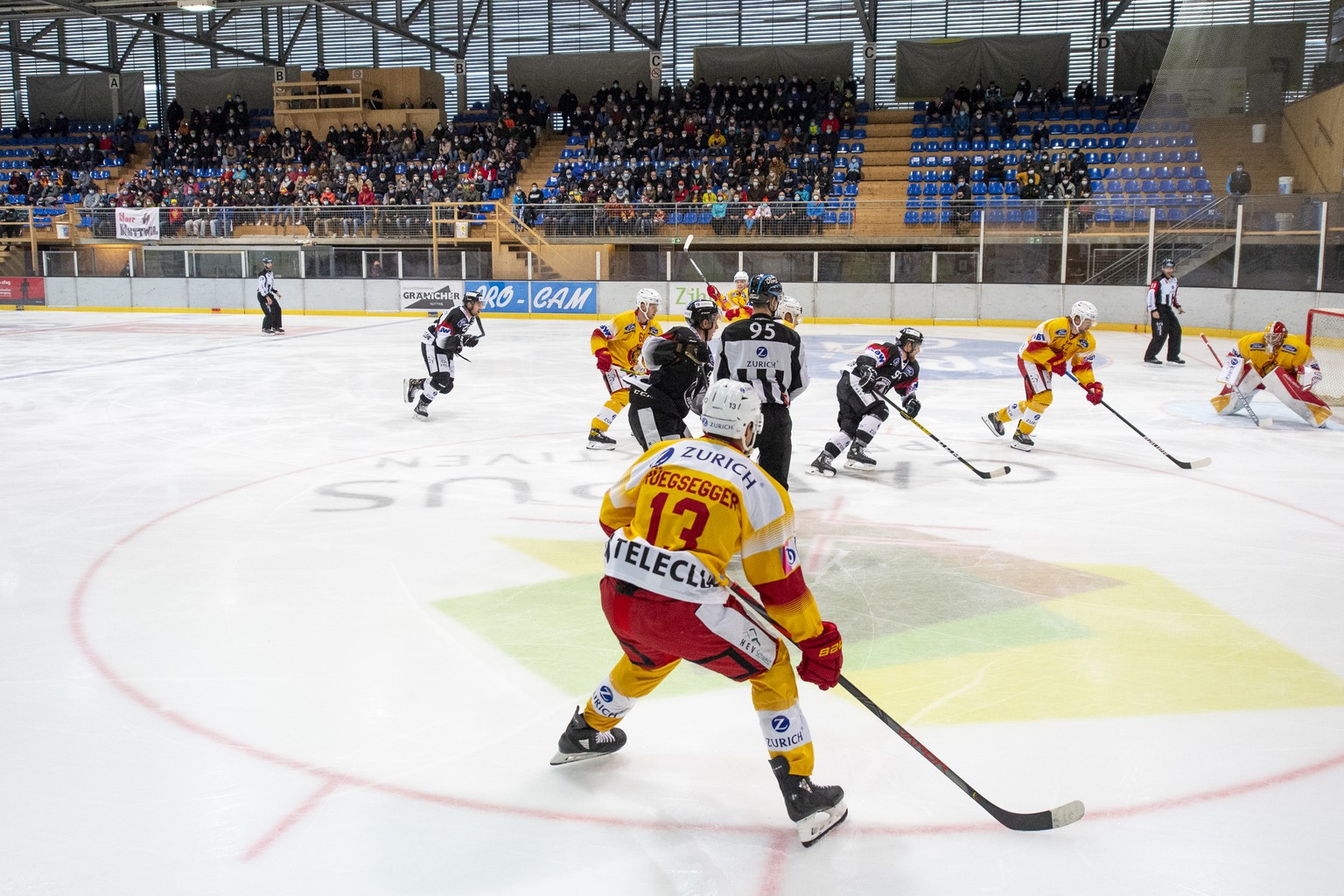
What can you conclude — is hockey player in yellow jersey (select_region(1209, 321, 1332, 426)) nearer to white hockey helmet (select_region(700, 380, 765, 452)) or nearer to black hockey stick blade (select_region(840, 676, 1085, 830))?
black hockey stick blade (select_region(840, 676, 1085, 830))

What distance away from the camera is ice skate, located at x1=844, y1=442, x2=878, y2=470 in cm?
803

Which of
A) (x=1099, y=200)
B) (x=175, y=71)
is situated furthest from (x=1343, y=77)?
(x=175, y=71)

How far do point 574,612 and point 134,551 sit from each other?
2599 mm

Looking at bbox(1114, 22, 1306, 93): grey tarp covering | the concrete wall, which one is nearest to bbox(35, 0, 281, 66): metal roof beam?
the concrete wall

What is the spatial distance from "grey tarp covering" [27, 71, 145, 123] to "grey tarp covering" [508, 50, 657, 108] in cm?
1338

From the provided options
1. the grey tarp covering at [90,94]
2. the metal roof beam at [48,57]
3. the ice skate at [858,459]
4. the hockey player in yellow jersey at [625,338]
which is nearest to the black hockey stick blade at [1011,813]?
the ice skate at [858,459]

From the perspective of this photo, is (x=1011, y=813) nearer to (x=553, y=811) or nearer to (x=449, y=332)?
(x=553, y=811)

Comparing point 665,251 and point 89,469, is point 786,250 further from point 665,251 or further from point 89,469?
point 89,469

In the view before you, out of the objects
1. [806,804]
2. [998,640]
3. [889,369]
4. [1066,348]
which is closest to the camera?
[806,804]

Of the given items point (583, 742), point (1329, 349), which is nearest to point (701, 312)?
point (583, 742)

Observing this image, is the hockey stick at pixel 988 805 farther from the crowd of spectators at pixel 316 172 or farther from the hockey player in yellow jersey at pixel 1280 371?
the crowd of spectators at pixel 316 172

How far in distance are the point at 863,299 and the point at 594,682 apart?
1818 centimetres

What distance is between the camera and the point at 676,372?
20.6ft

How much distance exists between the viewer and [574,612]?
4871 mm
